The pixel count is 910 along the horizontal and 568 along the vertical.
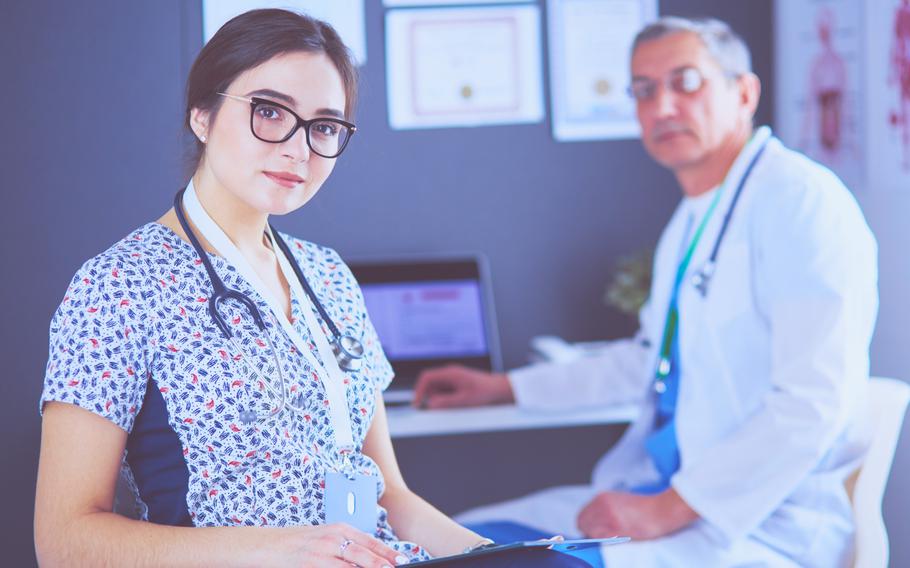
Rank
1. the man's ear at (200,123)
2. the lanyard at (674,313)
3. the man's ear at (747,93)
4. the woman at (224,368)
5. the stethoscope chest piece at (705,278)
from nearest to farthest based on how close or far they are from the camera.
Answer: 1. the woman at (224,368)
2. the man's ear at (200,123)
3. the stethoscope chest piece at (705,278)
4. the lanyard at (674,313)
5. the man's ear at (747,93)

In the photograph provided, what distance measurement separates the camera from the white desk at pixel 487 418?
2.00 m

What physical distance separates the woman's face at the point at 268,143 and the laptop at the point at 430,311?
1255mm

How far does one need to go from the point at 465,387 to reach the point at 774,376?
76cm

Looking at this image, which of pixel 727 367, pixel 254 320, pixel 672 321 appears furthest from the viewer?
pixel 672 321

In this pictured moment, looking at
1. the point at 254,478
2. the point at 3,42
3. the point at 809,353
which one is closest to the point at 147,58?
the point at 3,42

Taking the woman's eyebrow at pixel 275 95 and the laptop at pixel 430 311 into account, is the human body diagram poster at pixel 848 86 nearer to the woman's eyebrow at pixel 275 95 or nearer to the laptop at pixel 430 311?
the laptop at pixel 430 311

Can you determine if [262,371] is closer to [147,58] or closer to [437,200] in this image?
[147,58]

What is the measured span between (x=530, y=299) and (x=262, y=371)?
168cm

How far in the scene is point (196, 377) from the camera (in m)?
1.04

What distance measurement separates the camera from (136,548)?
990 mm

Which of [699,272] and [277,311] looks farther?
[699,272]

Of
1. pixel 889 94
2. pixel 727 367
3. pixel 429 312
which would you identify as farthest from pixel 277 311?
pixel 889 94

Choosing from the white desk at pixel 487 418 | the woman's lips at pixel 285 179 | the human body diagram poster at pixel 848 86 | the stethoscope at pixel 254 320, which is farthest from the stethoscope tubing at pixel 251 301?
the human body diagram poster at pixel 848 86

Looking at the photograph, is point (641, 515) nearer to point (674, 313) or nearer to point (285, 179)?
point (674, 313)
